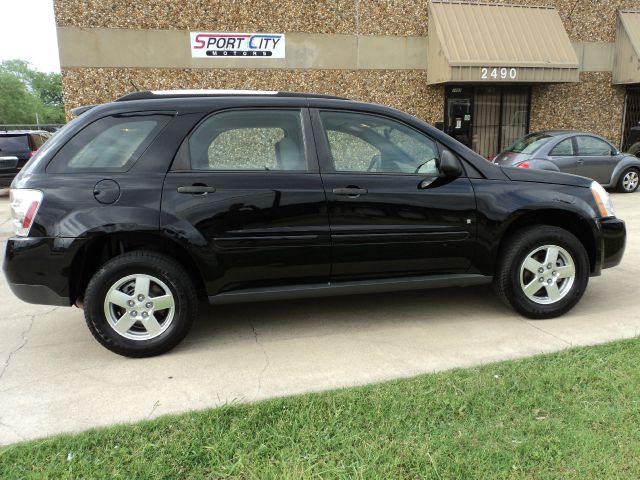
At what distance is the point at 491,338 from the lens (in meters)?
3.80

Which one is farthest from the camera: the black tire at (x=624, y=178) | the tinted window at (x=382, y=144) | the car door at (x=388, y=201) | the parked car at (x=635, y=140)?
the parked car at (x=635, y=140)

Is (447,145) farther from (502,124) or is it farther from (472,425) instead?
(502,124)

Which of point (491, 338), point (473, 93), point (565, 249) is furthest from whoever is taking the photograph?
point (473, 93)

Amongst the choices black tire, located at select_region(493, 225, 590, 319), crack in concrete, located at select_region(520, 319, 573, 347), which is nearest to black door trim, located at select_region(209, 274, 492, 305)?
black tire, located at select_region(493, 225, 590, 319)

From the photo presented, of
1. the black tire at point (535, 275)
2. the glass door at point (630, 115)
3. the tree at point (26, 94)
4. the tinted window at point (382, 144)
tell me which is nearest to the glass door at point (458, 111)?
the glass door at point (630, 115)

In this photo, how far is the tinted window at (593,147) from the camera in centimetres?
1123

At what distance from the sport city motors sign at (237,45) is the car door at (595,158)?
7.50 meters

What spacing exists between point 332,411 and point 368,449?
0.38 m

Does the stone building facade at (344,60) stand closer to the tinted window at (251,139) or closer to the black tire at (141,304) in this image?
the tinted window at (251,139)

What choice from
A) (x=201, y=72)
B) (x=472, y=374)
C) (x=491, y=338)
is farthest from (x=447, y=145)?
(x=201, y=72)

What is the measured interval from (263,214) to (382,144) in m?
1.11

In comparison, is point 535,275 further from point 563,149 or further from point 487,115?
point 487,115

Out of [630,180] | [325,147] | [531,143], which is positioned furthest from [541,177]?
[630,180]

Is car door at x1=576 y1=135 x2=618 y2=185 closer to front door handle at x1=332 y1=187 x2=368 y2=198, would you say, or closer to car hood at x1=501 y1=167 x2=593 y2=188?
car hood at x1=501 y1=167 x2=593 y2=188
